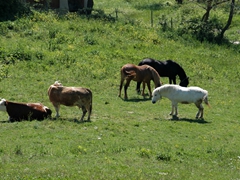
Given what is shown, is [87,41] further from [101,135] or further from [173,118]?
[101,135]

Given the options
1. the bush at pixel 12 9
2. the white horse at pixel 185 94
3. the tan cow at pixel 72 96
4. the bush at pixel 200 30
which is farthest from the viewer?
the bush at pixel 200 30

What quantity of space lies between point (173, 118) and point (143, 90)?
4.52m

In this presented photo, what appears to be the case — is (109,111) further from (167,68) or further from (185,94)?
(167,68)

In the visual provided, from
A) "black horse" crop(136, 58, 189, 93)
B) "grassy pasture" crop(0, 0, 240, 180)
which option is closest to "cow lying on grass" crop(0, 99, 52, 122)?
"grassy pasture" crop(0, 0, 240, 180)

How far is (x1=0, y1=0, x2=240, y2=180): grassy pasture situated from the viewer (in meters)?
14.5

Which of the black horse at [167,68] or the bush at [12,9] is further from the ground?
the bush at [12,9]

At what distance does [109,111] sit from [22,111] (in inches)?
160

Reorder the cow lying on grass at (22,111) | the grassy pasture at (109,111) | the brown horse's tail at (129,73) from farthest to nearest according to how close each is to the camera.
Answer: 1. the brown horse's tail at (129,73)
2. the cow lying on grass at (22,111)
3. the grassy pasture at (109,111)

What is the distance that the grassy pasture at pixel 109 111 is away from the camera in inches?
572

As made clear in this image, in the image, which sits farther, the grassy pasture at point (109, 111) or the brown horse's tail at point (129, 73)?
the brown horse's tail at point (129, 73)

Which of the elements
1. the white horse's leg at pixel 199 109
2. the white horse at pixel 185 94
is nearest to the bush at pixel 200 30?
the white horse's leg at pixel 199 109

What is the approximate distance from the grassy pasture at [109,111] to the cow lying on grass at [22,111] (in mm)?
685

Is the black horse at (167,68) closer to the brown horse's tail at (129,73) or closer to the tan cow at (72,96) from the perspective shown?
the brown horse's tail at (129,73)

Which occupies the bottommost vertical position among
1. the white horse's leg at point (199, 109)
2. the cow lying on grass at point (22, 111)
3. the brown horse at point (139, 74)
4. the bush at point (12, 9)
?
the white horse's leg at point (199, 109)
